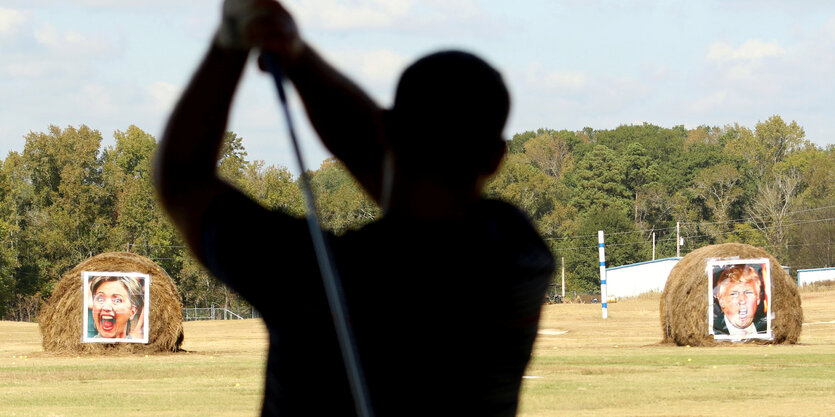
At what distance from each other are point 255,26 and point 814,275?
3670 inches

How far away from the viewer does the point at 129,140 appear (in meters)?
106

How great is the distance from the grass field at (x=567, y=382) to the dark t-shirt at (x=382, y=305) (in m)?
4.80

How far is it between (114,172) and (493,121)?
101 metres

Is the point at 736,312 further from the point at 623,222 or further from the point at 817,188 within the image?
the point at 817,188

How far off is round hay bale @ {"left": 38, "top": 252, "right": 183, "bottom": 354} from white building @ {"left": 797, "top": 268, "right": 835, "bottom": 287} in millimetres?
70269

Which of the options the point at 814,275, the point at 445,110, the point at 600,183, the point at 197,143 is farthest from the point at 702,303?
the point at 600,183

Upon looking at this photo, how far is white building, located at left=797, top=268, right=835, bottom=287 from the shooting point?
87812mm

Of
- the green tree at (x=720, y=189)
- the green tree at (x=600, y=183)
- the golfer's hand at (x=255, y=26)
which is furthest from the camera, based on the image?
the green tree at (x=600, y=183)

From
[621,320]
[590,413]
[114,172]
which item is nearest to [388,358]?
[590,413]

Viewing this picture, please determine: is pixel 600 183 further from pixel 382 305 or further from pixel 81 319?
pixel 382 305

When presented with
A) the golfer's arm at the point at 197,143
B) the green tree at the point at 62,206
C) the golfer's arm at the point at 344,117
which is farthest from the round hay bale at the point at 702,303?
the green tree at the point at 62,206

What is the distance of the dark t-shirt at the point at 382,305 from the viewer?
6.35ft

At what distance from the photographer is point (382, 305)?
196 cm

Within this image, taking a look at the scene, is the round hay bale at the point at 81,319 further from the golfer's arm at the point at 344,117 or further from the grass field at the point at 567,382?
the golfer's arm at the point at 344,117
